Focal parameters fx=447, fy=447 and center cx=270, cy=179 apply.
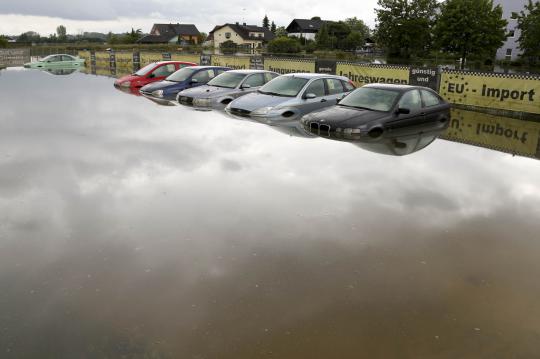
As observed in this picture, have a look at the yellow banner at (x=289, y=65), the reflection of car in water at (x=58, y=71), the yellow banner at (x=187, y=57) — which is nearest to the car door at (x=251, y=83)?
the yellow banner at (x=289, y=65)

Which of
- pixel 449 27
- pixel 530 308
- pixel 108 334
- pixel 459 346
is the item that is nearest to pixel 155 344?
pixel 108 334

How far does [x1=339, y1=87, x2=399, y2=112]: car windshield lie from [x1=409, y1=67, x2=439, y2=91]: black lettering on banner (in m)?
6.08

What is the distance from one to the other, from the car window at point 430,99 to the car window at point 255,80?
6420 mm

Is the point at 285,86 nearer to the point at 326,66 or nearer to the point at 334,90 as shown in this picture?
the point at 334,90

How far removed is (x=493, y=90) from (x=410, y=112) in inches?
234

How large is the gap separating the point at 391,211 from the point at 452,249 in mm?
1294

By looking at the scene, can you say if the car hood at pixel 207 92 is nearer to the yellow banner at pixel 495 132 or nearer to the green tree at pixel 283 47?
the yellow banner at pixel 495 132

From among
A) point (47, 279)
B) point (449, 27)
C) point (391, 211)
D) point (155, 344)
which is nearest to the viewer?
point (155, 344)

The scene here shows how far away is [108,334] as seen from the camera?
3.98m

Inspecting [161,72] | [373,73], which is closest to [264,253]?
[373,73]

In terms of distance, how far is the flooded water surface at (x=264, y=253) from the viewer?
4.02m

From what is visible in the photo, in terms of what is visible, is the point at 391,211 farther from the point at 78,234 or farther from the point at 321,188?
the point at 78,234

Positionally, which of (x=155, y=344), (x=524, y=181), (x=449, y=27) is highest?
(x=449, y=27)

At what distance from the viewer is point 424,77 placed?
1764 cm
